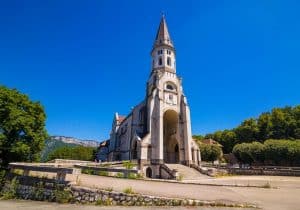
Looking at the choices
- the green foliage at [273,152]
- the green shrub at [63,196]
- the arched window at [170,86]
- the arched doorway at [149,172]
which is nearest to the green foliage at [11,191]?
the green shrub at [63,196]

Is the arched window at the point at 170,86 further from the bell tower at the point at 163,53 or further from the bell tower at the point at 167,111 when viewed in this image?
the bell tower at the point at 163,53

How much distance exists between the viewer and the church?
1556 inches

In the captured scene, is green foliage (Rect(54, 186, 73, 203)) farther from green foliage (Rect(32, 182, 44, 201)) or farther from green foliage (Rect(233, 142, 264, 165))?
green foliage (Rect(233, 142, 264, 165))

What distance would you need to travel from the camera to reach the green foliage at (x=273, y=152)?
143ft

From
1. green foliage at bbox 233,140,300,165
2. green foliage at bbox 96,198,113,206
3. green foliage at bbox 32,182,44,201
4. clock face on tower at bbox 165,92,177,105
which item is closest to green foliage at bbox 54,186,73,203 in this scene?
green foliage at bbox 32,182,44,201

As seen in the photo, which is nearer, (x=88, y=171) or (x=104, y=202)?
(x=104, y=202)

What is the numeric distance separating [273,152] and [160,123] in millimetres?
23426

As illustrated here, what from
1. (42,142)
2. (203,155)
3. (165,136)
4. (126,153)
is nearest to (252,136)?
(203,155)

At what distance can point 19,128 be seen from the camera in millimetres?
26812

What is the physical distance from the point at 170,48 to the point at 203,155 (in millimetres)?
28602

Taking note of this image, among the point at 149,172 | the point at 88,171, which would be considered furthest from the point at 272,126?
the point at 88,171

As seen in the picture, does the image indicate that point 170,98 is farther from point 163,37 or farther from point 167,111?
point 163,37

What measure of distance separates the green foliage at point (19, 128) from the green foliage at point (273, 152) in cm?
3991

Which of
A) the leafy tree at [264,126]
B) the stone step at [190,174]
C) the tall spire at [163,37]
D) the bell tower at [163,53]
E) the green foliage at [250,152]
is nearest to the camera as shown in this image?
the stone step at [190,174]
